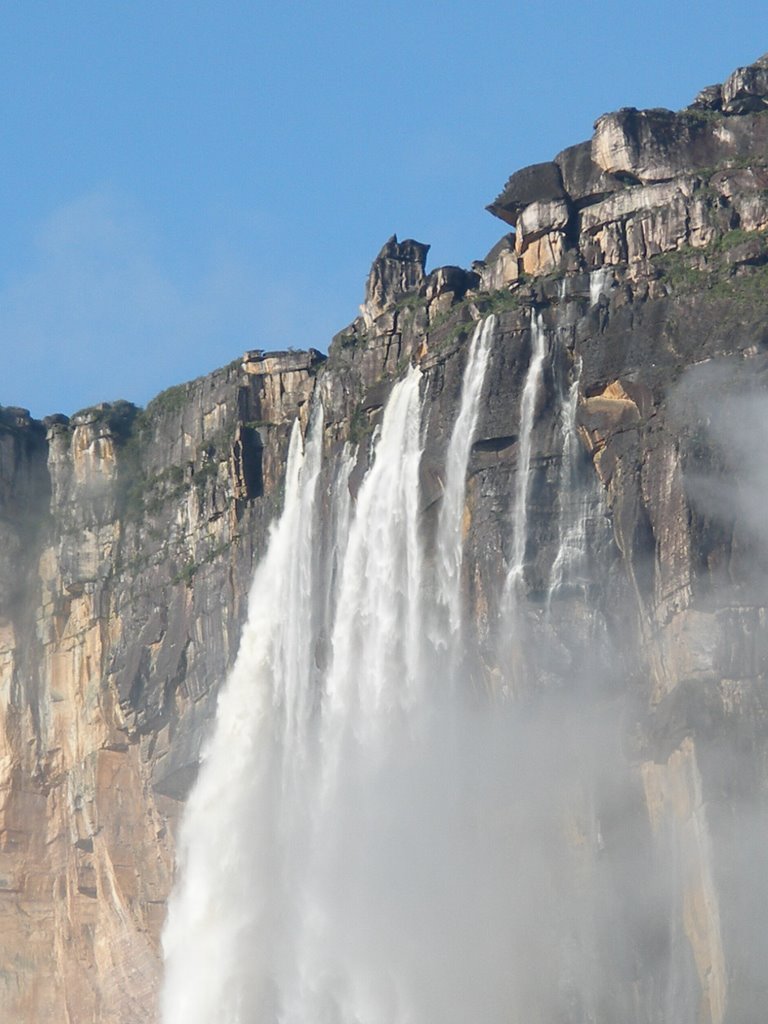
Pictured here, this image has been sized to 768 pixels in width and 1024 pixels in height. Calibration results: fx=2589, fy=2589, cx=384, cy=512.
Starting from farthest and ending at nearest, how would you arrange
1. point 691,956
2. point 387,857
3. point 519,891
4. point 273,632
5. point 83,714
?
point 83,714 → point 273,632 → point 387,857 → point 519,891 → point 691,956

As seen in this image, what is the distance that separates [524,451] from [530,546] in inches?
134

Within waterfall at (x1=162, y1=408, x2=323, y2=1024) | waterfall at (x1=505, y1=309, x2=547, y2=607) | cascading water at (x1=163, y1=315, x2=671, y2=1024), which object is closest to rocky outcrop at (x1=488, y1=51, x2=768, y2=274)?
waterfall at (x1=505, y1=309, x2=547, y2=607)

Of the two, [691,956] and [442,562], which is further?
[442,562]

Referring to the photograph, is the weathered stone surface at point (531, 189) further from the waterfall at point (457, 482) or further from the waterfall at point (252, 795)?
the waterfall at point (252, 795)

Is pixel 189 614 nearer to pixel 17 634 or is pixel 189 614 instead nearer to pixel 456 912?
pixel 17 634

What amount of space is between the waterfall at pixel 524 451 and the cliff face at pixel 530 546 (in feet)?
0.81

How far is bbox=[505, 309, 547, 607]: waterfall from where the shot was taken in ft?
280

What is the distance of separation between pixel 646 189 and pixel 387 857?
81.4 ft

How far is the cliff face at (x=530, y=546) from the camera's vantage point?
79000 millimetres

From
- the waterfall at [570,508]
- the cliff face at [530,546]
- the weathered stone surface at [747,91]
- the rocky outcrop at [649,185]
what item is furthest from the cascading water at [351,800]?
the weathered stone surface at [747,91]

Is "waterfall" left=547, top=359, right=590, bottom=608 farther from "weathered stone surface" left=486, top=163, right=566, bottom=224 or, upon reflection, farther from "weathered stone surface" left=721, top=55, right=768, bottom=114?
"weathered stone surface" left=721, top=55, right=768, bottom=114

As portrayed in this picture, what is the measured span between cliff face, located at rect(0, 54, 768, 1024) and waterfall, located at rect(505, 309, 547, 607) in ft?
0.81

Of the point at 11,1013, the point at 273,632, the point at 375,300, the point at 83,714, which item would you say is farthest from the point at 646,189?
the point at 11,1013

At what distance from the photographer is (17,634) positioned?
113 metres
